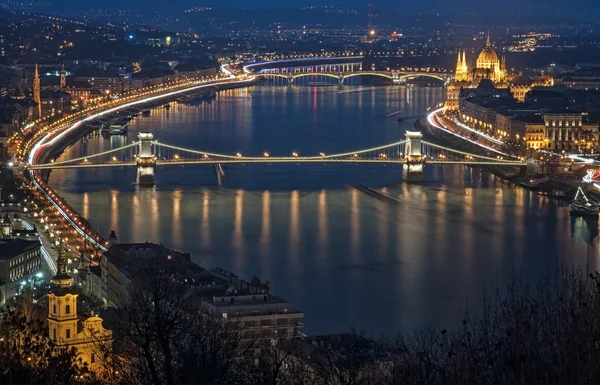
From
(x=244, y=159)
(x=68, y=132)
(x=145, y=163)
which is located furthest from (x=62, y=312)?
(x=68, y=132)

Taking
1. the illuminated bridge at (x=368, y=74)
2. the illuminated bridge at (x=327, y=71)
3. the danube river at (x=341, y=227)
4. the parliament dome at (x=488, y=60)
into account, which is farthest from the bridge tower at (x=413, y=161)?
the illuminated bridge at (x=368, y=74)

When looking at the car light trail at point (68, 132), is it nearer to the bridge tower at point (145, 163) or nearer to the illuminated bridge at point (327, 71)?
the bridge tower at point (145, 163)

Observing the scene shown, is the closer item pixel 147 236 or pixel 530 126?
pixel 147 236

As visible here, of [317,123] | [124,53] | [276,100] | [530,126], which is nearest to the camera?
[530,126]

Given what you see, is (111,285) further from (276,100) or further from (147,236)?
(276,100)

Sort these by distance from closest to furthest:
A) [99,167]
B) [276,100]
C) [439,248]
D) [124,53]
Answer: [439,248]
[99,167]
[276,100]
[124,53]

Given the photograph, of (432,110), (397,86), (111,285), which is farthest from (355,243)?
(397,86)

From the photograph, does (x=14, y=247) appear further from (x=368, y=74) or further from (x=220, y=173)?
(x=368, y=74)
